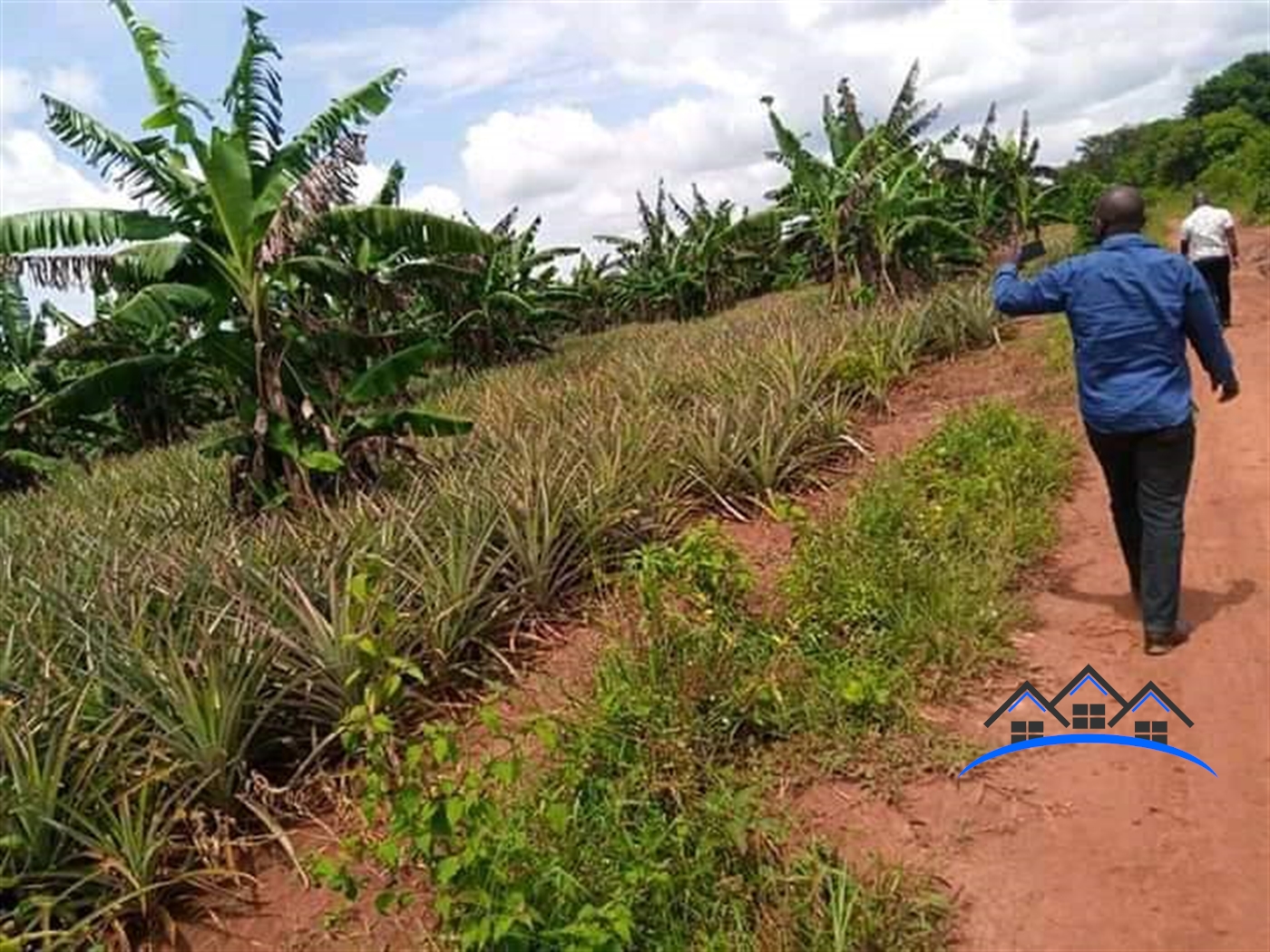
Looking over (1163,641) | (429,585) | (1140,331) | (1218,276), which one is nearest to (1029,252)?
(1140,331)

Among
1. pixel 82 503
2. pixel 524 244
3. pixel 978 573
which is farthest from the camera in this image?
pixel 524 244

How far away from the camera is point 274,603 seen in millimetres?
5004

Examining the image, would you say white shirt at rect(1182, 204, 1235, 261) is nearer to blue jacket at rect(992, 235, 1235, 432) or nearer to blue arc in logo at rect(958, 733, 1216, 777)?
blue jacket at rect(992, 235, 1235, 432)

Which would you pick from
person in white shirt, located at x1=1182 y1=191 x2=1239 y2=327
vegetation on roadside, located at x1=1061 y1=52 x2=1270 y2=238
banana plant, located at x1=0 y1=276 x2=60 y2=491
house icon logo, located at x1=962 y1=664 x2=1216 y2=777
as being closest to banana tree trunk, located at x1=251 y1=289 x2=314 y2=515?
house icon logo, located at x1=962 y1=664 x2=1216 y2=777

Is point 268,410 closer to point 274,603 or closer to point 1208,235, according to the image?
point 274,603

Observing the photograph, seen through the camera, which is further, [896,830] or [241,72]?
[241,72]

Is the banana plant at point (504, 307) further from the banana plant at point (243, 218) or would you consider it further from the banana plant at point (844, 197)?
the banana plant at point (243, 218)

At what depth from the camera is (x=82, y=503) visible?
33.5 ft

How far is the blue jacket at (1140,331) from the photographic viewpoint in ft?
15.0

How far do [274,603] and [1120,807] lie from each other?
3655 mm

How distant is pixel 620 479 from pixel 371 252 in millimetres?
9836

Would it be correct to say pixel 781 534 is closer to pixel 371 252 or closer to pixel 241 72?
pixel 241 72

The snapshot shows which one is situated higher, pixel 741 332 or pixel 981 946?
pixel 741 332

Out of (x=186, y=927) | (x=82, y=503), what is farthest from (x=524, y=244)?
(x=186, y=927)
